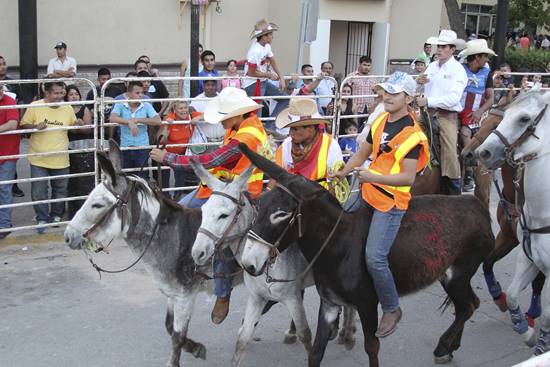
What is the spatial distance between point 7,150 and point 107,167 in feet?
14.3

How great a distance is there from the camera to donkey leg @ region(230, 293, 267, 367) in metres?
4.65

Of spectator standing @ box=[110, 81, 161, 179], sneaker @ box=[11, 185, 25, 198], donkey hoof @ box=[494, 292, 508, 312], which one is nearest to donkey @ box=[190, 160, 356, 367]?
donkey hoof @ box=[494, 292, 508, 312]

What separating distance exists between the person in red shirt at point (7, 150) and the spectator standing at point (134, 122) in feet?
4.47

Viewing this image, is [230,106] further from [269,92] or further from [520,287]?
[269,92]

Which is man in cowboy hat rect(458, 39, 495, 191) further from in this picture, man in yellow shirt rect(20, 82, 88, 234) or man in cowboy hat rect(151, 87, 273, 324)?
man in yellow shirt rect(20, 82, 88, 234)

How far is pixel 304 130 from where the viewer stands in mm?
4746

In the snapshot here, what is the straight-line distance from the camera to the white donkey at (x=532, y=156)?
4.68m

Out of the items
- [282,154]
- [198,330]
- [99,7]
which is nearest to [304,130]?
[282,154]

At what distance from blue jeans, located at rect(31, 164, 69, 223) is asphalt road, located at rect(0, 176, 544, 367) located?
1.04 meters

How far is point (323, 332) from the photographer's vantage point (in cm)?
444

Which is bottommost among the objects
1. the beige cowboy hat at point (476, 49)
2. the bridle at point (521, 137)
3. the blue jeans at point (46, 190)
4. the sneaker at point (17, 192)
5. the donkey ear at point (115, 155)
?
the sneaker at point (17, 192)

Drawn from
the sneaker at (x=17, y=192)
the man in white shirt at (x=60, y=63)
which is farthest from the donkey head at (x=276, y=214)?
the man in white shirt at (x=60, y=63)

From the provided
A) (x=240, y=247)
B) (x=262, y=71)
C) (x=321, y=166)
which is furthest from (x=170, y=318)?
(x=262, y=71)

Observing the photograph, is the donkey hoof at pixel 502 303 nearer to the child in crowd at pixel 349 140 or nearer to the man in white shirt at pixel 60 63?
the child in crowd at pixel 349 140
